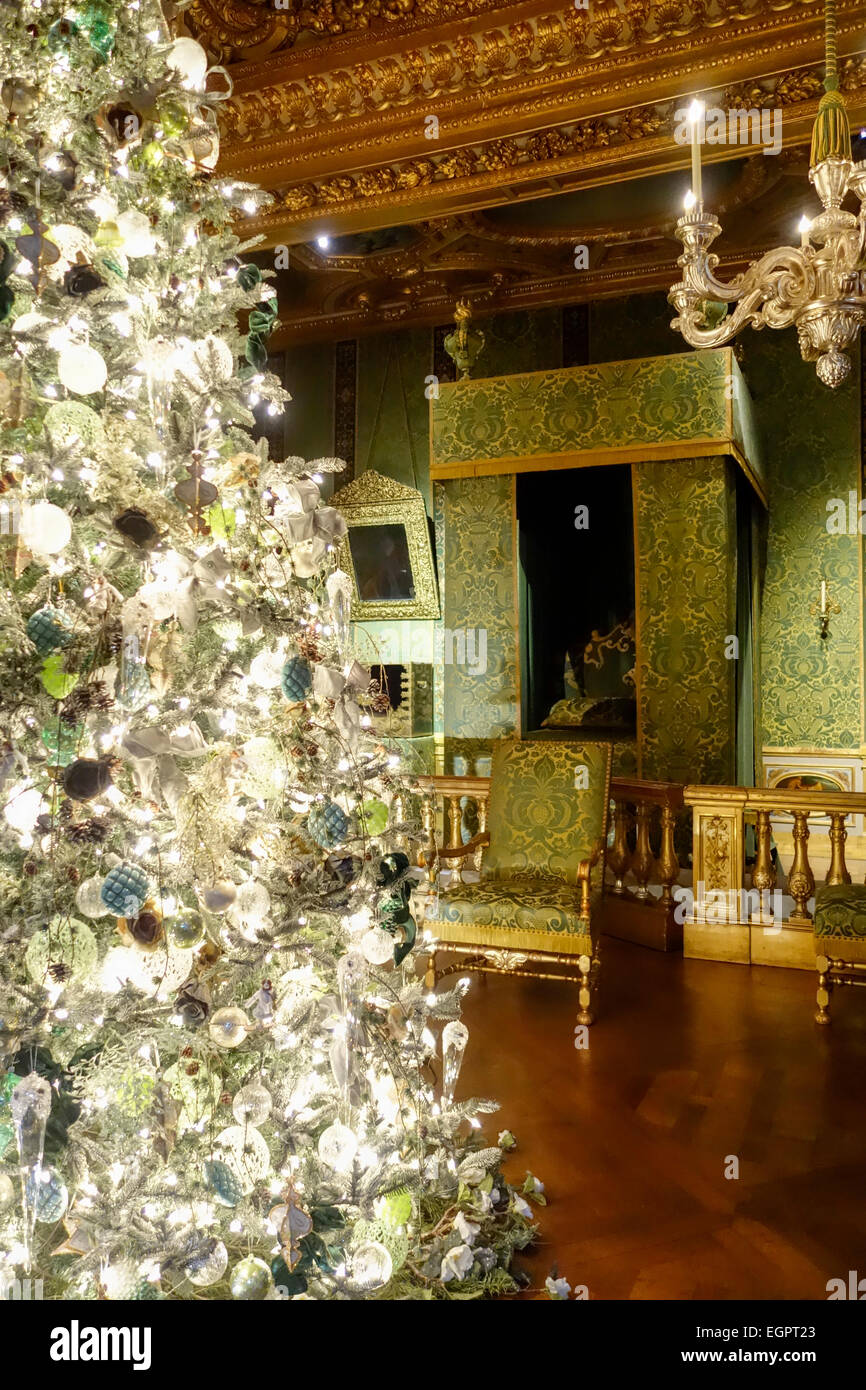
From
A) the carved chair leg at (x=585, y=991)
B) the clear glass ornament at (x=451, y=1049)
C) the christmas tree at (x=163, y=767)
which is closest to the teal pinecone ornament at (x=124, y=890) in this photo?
the christmas tree at (x=163, y=767)

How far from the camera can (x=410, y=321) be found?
807 cm

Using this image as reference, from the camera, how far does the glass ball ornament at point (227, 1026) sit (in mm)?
1500

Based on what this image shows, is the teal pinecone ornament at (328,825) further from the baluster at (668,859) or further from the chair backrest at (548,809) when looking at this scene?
the baluster at (668,859)

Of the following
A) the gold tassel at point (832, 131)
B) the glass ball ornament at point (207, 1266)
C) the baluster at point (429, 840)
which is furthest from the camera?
the gold tassel at point (832, 131)

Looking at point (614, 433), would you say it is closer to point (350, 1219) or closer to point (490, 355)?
point (490, 355)

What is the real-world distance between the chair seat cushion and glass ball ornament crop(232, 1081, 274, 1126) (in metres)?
2.19

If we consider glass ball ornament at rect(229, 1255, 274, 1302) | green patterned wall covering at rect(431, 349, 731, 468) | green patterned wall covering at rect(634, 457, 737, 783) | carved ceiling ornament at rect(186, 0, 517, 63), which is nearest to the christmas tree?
glass ball ornament at rect(229, 1255, 274, 1302)

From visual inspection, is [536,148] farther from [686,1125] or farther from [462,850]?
[686,1125]

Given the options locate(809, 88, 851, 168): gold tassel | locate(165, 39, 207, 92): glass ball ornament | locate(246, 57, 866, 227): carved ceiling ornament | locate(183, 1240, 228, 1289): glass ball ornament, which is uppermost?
locate(246, 57, 866, 227): carved ceiling ornament

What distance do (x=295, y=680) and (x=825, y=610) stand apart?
20.8 ft

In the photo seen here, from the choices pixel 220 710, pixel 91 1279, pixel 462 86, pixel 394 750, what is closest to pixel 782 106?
pixel 462 86

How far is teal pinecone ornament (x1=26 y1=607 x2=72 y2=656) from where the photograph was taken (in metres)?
1.40

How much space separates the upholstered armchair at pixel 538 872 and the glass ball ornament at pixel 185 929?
7.30 ft

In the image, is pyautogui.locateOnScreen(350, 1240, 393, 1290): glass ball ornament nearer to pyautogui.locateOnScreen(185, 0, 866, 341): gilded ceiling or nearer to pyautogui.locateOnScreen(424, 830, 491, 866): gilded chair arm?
pyautogui.locateOnScreen(424, 830, 491, 866): gilded chair arm
